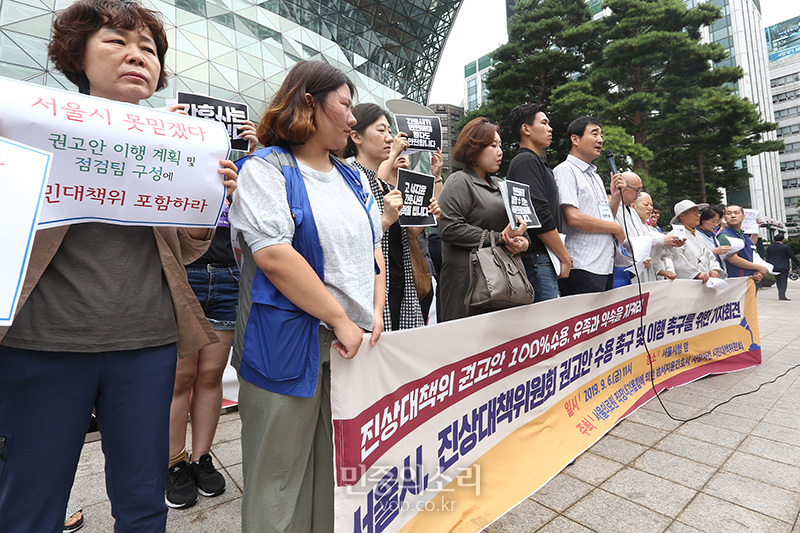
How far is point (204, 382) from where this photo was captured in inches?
81.1

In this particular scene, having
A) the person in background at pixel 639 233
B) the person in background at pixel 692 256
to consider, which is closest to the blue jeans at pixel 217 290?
the person in background at pixel 639 233

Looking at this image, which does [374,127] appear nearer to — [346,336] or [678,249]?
[346,336]

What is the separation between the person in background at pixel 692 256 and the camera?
4172mm

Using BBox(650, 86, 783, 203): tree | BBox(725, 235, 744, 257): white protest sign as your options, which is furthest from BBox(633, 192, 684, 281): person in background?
BBox(650, 86, 783, 203): tree

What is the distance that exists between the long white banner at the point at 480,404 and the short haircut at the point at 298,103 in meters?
0.73

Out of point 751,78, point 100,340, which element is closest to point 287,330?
point 100,340

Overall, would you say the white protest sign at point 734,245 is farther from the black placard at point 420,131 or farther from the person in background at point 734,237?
the black placard at point 420,131

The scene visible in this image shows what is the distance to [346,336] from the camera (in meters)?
1.35

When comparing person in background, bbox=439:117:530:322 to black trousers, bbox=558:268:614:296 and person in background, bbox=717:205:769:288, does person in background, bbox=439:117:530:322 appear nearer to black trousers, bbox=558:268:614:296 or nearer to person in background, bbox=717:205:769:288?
black trousers, bbox=558:268:614:296

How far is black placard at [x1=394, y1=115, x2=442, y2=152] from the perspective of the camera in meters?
2.68

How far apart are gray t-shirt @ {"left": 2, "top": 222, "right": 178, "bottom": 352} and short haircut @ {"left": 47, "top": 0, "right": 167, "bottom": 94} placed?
525 mm

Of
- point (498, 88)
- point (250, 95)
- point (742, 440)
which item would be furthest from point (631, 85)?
point (742, 440)

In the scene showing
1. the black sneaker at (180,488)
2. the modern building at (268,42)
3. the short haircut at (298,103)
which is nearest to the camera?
the short haircut at (298,103)

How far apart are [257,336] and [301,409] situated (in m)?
0.26
